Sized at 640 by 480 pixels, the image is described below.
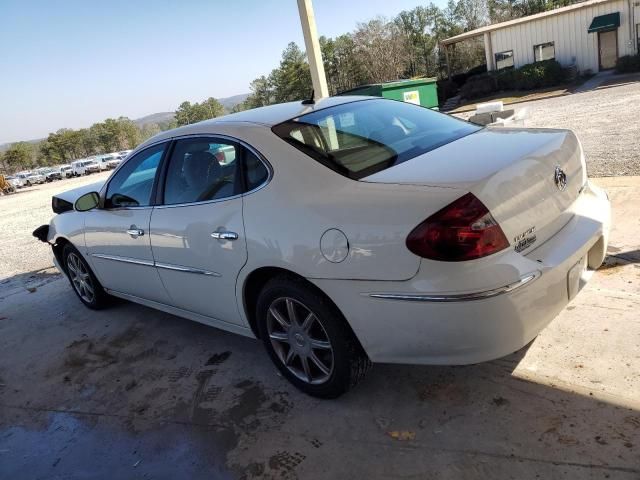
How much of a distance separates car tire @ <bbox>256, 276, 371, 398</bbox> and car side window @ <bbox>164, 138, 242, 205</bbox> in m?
Answer: 0.68

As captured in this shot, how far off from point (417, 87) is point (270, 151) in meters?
9.52

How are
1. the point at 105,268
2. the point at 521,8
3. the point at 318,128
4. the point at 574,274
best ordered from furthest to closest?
the point at 521,8
the point at 105,268
the point at 318,128
the point at 574,274

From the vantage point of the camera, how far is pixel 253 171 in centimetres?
292

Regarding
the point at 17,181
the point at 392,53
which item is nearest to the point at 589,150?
the point at 392,53

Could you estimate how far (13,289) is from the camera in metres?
6.69

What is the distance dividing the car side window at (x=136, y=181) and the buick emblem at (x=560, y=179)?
2546mm

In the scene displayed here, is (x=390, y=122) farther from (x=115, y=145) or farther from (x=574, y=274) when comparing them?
(x=115, y=145)

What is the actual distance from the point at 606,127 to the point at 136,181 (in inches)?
383

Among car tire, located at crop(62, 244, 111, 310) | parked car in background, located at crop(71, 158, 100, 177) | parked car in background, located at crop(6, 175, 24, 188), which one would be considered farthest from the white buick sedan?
parked car in background, located at crop(71, 158, 100, 177)

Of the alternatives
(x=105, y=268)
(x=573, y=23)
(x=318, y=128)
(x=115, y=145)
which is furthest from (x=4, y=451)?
(x=115, y=145)

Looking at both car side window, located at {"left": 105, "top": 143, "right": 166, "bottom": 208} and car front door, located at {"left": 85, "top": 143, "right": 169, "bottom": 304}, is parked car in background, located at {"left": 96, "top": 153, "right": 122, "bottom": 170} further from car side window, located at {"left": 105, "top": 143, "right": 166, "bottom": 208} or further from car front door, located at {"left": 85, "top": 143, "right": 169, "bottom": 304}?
car side window, located at {"left": 105, "top": 143, "right": 166, "bottom": 208}

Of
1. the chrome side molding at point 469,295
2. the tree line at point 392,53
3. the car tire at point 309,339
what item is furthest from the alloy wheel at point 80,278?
the tree line at point 392,53

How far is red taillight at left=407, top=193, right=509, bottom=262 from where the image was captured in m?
2.13

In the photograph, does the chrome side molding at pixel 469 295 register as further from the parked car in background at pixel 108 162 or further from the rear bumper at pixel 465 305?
the parked car in background at pixel 108 162
